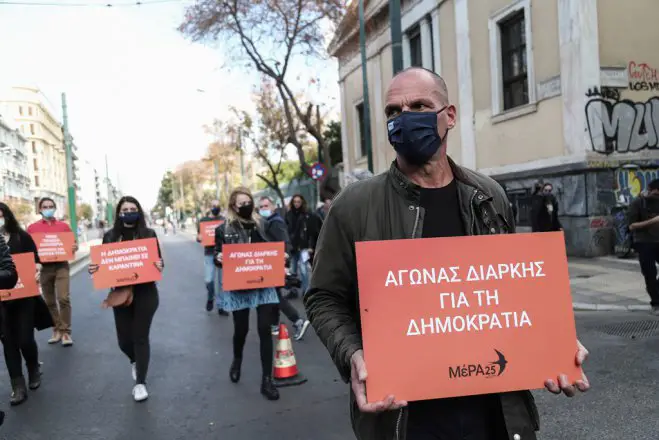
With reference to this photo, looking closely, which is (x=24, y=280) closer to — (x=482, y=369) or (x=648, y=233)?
Result: (x=482, y=369)

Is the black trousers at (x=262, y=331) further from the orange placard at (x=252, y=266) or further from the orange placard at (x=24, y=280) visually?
the orange placard at (x=24, y=280)

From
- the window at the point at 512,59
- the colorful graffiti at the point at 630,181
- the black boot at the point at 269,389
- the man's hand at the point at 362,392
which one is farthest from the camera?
the window at the point at 512,59

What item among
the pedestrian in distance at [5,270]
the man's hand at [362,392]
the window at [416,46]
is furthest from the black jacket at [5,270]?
the window at [416,46]

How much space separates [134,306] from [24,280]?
1.12m

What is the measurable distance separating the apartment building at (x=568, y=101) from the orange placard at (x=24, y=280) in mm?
11395

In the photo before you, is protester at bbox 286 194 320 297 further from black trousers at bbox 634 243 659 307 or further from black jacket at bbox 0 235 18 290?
black jacket at bbox 0 235 18 290

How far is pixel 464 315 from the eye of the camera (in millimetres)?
1709

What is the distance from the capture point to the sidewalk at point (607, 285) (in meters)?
7.86

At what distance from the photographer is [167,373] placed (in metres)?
5.70

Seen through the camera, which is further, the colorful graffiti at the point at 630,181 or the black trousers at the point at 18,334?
the colorful graffiti at the point at 630,181

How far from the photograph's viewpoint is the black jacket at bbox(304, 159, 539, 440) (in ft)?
5.75

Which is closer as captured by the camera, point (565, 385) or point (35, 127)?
point (565, 385)

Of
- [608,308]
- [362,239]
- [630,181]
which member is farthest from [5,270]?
[630,181]

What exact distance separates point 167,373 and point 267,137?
26.4 metres
